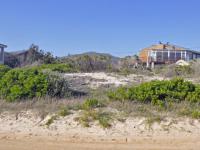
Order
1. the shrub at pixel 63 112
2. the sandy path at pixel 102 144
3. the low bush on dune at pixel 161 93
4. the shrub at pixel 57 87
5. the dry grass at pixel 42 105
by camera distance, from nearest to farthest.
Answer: the sandy path at pixel 102 144, the shrub at pixel 63 112, the dry grass at pixel 42 105, the low bush on dune at pixel 161 93, the shrub at pixel 57 87

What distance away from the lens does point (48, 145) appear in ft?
35.1

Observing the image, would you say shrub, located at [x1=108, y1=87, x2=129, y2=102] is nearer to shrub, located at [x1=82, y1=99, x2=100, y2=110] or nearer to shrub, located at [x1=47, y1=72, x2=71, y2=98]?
shrub, located at [x1=82, y1=99, x2=100, y2=110]

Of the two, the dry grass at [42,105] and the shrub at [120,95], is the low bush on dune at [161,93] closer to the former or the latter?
the shrub at [120,95]

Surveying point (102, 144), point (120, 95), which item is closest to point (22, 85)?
point (120, 95)

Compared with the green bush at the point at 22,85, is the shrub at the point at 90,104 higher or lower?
lower

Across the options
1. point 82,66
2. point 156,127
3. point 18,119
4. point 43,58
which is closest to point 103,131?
point 156,127

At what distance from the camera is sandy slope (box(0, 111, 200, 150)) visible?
10.7m

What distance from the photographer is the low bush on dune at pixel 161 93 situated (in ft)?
45.4

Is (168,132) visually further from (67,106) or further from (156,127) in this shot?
(67,106)

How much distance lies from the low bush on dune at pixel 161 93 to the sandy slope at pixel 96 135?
173cm

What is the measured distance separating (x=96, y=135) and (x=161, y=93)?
3290 millimetres

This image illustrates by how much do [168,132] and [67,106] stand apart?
3.29 m

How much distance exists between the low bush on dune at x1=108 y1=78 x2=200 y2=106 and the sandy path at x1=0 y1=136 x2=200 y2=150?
8.63ft

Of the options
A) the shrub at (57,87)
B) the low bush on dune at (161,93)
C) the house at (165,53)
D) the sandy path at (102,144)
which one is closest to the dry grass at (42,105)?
the shrub at (57,87)
